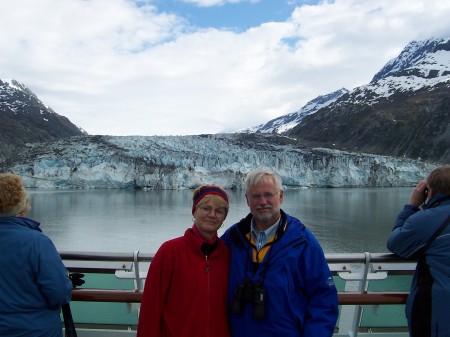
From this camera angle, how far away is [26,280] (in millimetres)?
1745

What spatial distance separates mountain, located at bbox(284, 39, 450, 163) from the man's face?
65.2 m

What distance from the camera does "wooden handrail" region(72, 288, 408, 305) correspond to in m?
2.24

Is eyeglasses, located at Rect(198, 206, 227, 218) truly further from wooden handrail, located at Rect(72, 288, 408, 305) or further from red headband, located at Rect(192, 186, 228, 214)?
wooden handrail, located at Rect(72, 288, 408, 305)

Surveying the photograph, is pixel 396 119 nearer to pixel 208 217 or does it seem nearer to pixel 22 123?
pixel 22 123

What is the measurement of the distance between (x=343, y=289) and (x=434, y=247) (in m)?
0.72

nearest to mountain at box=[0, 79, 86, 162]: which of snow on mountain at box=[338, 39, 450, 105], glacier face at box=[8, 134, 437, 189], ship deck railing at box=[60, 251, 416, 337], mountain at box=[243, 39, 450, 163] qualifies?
glacier face at box=[8, 134, 437, 189]

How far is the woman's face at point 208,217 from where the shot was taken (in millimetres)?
1881

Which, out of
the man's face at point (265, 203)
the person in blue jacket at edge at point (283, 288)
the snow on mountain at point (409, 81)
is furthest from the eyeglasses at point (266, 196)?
the snow on mountain at point (409, 81)

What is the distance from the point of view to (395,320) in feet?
8.23

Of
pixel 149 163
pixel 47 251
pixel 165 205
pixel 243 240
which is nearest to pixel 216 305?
pixel 243 240

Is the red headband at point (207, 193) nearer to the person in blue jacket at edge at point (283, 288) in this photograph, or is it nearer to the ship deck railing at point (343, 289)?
the person in blue jacket at edge at point (283, 288)

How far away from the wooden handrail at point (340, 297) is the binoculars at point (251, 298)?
0.69 metres

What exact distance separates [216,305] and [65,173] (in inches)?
1783

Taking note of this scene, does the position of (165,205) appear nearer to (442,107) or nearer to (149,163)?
(149,163)
